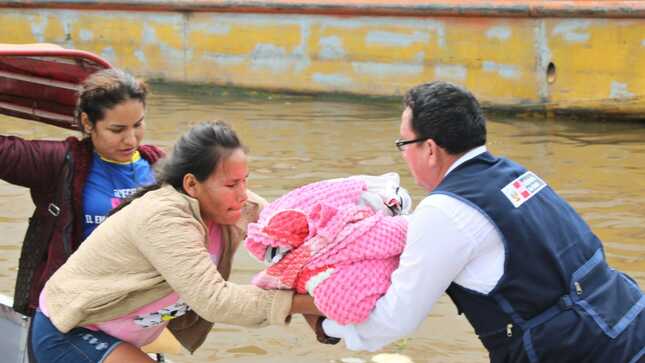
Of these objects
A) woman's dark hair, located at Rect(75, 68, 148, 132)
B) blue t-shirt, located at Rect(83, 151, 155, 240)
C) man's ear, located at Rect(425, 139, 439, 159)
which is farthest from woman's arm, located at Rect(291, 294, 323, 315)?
woman's dark hair, located at Rect(75, 68, 148, 132)

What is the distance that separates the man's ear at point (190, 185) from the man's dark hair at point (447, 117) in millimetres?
671

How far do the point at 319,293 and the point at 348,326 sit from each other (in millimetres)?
117

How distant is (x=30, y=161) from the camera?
377cm

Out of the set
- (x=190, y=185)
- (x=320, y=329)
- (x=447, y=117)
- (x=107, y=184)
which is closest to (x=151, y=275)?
(x=190, y=185)

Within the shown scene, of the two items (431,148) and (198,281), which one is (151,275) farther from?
(431,148)

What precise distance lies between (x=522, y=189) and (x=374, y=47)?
458 inches

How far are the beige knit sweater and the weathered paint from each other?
980 cm

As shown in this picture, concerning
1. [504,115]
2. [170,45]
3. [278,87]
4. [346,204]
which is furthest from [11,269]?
[170,45]

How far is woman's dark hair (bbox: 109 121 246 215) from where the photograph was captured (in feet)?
10.3

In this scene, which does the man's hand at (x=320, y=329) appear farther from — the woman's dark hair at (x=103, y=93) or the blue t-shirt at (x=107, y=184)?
the woman's dark hair at (x=103, y=93)

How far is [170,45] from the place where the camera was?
16.3 m

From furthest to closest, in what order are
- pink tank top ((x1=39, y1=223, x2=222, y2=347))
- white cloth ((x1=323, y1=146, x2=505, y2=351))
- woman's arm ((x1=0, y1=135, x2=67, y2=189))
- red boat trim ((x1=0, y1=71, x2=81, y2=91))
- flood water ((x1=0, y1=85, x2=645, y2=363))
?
flood water ((x1=0, y1=85, x2=645, y2=363)) → red boat trim ((x1=0, y1=71, x2=81, y2=91)) → woman's arm ((x1=0, y1=135, x2=67, y2=189)) → pink tank top ((x1=39, y1=223, x2=222, y2=347)) → white cloth ((x1=323, y1=146, x2=505, y2=351))

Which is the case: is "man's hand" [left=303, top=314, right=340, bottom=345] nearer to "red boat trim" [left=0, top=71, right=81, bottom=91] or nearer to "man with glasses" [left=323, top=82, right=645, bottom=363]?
"man with glasses" [left=323, top=82, right=645, bottom=363]

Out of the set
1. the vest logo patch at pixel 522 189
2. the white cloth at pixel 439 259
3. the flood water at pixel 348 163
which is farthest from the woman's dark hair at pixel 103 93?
the flood water at pixel 348 163
